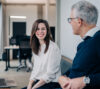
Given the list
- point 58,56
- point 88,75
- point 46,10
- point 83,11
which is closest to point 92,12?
point 83,11

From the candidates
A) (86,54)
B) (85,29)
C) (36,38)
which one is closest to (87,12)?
(85,29)

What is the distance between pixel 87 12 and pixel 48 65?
3.87 feet

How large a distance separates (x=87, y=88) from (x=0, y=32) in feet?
33.6

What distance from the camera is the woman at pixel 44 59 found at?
8.41 ft

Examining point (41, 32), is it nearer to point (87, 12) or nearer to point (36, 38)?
point (36, 38)

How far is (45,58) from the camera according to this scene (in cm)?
265

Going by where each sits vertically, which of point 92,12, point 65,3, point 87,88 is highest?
point 65,3

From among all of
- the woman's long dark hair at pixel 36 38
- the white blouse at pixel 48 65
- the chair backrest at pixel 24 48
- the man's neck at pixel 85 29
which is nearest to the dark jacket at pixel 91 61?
the man's neck at pixel 85 29

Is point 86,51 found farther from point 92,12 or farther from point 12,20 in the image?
point 12,20

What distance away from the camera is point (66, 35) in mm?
3984

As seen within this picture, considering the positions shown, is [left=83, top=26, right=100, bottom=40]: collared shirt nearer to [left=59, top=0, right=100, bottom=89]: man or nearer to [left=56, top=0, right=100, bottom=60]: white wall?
[left=59, top=0, right=100, bottom=89]: man

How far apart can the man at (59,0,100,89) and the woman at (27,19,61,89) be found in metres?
0.95

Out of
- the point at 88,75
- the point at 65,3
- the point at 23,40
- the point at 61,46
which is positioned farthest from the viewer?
the point at 23,40

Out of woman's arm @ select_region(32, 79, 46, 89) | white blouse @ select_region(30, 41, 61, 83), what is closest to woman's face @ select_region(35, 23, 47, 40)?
white blouse @ select_region(30, 41, 61, 83)
